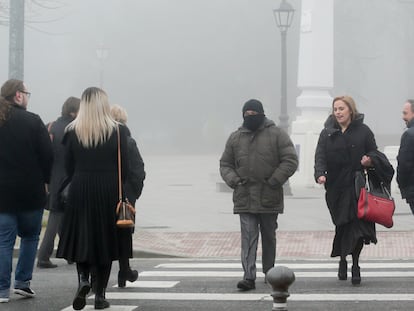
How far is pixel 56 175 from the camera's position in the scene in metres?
12.0

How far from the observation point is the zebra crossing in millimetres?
9648

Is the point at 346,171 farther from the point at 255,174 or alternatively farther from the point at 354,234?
the point at 255,174

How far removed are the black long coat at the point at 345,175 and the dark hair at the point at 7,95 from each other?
3.06 meters

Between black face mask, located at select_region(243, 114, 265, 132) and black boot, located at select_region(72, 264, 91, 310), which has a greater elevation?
black face mask, located at select_region(243, 114, 265, 132)

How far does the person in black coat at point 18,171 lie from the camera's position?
9344 millimetres

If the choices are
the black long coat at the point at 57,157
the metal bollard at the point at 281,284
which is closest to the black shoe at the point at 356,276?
the black long coat at the point at 57,157

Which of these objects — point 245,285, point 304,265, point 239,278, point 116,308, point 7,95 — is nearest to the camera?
point 116,308

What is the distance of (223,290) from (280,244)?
15.4 ft

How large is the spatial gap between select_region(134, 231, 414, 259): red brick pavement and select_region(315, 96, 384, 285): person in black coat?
311cm

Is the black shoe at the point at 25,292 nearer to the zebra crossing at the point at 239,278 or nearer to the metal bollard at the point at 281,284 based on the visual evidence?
the zebra crossing at the point at 239,278

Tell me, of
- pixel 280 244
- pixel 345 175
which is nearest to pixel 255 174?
pixel 345 175

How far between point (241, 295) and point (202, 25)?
2352 inches

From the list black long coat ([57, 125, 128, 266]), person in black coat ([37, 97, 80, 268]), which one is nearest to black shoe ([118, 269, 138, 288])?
person in black coat ([37, 97, 80, 268])

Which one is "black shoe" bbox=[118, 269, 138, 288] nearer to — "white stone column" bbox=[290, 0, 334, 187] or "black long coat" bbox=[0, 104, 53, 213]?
"black long coat" bbox=[0, 104, 53, 213]
